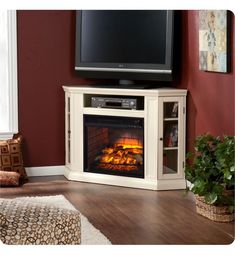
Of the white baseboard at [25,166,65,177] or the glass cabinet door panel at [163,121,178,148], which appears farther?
the white baseboard at [25,166,65,177]

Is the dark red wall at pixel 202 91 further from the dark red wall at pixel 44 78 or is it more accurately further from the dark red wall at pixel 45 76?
the dark red wall at pixel 44 78

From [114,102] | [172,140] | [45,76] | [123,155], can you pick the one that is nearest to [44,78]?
[45,76]

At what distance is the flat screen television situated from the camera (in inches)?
235

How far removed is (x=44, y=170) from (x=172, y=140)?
1434mm

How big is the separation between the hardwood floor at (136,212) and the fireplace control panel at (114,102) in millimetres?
757

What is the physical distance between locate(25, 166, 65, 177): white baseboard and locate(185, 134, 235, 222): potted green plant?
1.97 metres

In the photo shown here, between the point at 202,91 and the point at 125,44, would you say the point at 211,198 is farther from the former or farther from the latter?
the point at 125,44

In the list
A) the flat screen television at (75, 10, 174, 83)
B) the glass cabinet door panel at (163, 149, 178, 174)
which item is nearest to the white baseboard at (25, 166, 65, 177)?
the flat screen television at (75, 10, 174, 83)

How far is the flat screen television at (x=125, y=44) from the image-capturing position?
5.97 metres

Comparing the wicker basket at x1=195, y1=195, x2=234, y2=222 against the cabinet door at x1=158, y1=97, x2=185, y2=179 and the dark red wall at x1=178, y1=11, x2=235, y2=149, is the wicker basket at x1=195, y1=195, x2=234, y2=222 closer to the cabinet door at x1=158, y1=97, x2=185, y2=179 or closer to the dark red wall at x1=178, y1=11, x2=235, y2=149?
the dark red wall at x1=178, y1=11, x2=235, y2=149

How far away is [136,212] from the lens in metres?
5.07

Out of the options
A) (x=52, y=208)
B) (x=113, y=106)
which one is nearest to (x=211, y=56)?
(x=113, y=106)

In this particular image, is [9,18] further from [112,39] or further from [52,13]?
[112,39]

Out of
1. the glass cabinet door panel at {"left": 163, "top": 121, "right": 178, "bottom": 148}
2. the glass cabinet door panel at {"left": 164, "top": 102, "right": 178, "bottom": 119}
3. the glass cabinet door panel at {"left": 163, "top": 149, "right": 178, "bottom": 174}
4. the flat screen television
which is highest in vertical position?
the flat screen television
